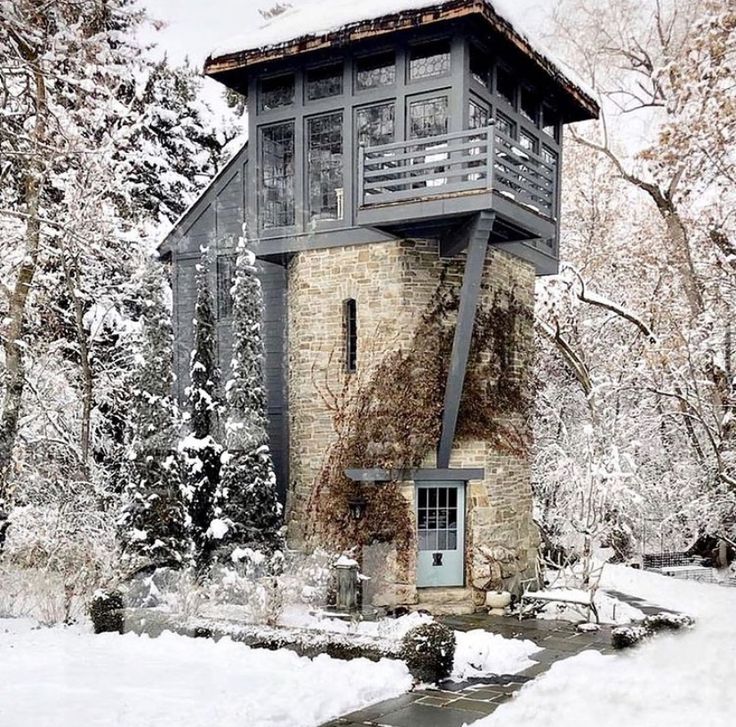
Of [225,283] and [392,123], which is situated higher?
[392,123]

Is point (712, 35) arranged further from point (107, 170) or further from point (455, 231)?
point (107, 170)

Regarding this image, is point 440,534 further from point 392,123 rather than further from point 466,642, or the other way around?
point 392,123

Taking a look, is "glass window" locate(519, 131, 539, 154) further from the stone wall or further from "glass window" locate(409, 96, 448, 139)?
"glass window" locate(409, 96, 448, 139)

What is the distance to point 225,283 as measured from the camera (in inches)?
474

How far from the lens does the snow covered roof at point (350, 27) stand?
953 cm

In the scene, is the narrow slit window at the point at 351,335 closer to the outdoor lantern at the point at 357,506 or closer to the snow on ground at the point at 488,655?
the outdoor lantern at the point at 357,506

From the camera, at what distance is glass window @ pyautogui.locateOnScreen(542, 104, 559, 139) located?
1230cm

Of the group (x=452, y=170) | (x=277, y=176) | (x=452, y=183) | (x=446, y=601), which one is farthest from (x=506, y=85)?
(x=446, y=601)

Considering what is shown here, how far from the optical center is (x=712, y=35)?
20.2ft

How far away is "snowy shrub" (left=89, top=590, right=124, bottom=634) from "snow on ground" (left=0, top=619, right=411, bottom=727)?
25cm

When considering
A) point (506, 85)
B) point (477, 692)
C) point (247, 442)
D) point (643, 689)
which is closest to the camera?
point (643, 689)

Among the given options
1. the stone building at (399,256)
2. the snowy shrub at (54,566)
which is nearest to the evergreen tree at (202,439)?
the stone building at (399,256)

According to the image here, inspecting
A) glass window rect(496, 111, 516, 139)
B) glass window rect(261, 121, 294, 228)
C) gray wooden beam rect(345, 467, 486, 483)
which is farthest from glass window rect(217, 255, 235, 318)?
glass window rect(496, 111, 516, 139)

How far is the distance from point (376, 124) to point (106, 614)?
656cm
